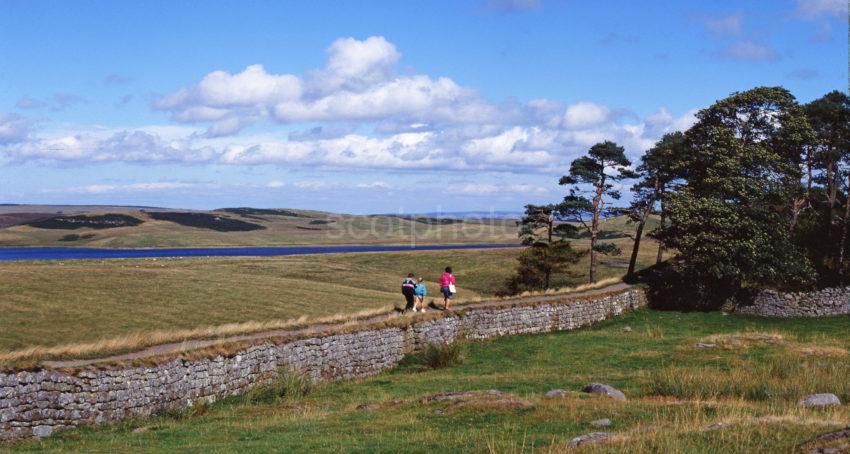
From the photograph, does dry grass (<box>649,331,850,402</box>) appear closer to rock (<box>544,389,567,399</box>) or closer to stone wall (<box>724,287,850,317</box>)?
rock (<box>544,389,567,399</box>)

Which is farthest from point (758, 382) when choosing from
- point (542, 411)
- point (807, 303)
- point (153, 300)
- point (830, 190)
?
point (830, 190)

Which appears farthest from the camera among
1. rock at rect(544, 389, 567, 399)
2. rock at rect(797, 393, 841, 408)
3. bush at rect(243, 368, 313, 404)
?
bush at rect(243, 368, 313, 404)

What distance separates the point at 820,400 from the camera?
49.5 ft

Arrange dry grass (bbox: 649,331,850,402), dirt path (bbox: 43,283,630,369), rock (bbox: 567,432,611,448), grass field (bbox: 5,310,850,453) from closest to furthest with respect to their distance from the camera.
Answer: rock (bbox: 567,432,611,448)
grass field (bbox: 5,310,850,453)
dry grass (bbox: 649,331,850,402)
dirt path (bbox: 43,283,630,369)

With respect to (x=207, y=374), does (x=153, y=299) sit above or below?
below

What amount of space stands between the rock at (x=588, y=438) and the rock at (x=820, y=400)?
16.5ft

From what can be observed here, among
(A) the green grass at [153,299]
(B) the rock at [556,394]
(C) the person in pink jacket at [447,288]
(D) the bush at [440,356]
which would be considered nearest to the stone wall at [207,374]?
(C) the person in pink jacket at [447,288]

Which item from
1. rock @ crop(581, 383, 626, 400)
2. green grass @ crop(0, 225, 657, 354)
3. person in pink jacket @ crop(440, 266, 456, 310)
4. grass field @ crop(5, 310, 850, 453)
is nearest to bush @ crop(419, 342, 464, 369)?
grass field @ crop(5, 310, 850, 453)

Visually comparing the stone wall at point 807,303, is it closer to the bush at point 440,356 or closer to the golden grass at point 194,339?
the golden grass at point 194,339

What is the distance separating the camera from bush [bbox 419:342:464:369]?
2755 cm

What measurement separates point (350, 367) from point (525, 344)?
9.16 meters

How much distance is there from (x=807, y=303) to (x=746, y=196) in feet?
23.7

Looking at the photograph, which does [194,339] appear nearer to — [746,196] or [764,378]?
[764,378]

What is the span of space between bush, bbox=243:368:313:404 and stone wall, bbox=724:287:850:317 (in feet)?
106
